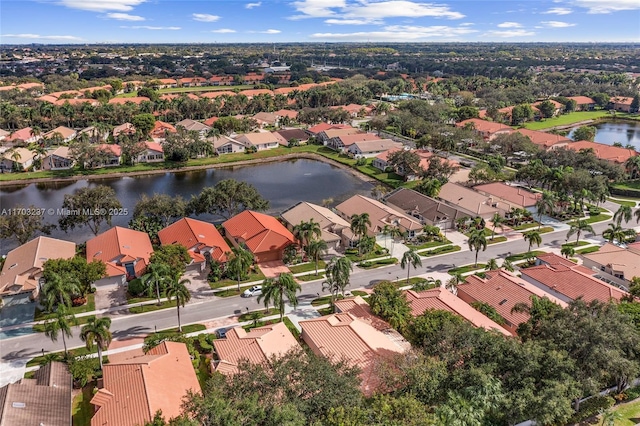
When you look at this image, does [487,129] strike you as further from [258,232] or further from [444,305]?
[444,305]

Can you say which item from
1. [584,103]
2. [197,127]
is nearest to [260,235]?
[197,127]

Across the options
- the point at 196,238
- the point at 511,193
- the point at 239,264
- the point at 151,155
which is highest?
the point at 151,155

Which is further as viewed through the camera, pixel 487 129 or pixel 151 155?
pixel 487 129

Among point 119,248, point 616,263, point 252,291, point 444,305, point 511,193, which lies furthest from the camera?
point 511,193

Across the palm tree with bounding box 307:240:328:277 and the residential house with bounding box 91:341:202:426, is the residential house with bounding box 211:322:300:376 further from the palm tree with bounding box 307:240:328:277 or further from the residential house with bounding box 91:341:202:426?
the palm tree with bounding box 307:240:328:277

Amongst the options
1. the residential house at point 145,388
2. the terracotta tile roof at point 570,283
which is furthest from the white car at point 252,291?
the terracotta tile roof at point 570,283

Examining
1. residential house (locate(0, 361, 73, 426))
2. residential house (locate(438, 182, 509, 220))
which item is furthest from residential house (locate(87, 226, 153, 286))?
residential house (locate(438, 182, 509, 220))
